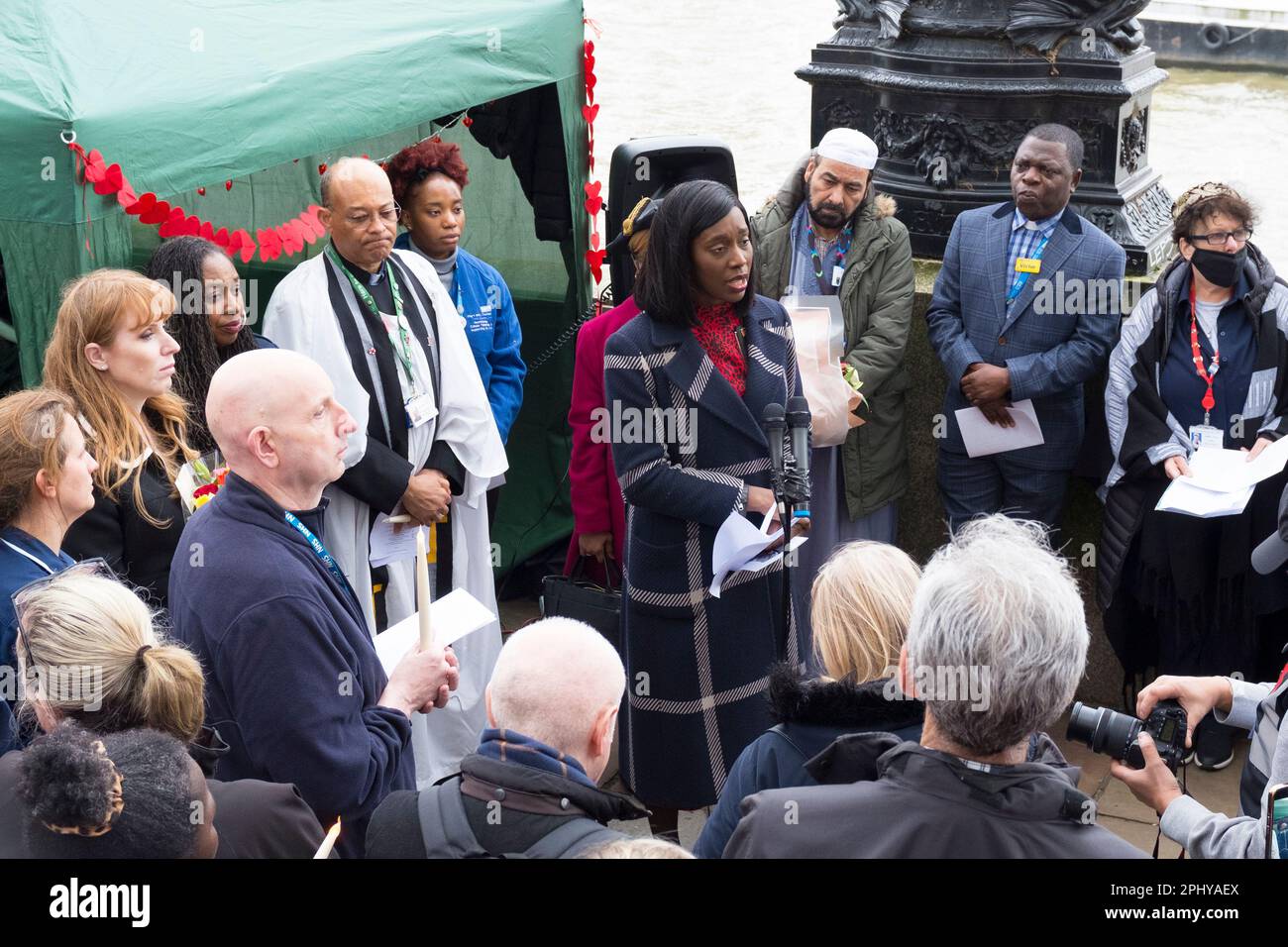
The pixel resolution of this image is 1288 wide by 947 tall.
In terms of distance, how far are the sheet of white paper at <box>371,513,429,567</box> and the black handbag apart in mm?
545

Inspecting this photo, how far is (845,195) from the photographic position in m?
5.26

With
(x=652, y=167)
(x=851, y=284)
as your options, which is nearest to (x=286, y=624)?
(x=851, y=284)

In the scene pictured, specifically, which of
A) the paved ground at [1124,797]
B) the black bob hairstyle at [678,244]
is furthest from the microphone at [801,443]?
the paved ground at [1124,797]

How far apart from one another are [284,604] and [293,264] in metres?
3.79

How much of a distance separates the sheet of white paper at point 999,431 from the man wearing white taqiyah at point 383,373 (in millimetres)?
1635

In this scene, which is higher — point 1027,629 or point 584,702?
point 1027,629

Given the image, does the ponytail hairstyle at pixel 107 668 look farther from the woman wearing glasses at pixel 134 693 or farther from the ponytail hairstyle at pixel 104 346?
the ponytail hairstyle at pixel 104 346

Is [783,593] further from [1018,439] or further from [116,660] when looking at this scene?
[116,660]

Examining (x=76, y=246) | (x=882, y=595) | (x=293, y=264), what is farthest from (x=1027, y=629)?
(x=293, y=264)

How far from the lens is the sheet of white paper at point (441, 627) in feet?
11.4

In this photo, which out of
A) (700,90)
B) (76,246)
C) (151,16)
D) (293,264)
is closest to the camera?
(76,246)

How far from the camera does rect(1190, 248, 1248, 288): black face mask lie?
4.74 metres

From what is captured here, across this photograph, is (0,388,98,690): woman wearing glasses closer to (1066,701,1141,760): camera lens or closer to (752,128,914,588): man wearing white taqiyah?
(1066,701,1141,760): camera lens

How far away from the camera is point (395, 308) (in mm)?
4805
